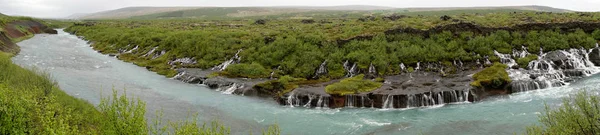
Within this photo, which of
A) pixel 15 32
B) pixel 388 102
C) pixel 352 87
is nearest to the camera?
pixel 388 102

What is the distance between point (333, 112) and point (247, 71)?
23702 mm

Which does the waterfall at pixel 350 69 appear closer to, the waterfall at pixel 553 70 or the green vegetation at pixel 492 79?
the green vegetation at pixel 492 79

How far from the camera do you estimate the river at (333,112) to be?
4172 cm

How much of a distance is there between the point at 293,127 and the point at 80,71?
51.1 m

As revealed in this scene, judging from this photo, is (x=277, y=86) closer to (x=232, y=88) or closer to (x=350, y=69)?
(x=232, y=88)

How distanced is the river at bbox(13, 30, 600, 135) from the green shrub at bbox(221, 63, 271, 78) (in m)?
6.54

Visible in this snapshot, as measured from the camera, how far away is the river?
4172cm

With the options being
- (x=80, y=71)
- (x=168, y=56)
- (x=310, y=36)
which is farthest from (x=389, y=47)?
(x=80, y=71)

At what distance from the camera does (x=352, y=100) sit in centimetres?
5209

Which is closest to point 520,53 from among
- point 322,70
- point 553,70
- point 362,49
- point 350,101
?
point 553,70

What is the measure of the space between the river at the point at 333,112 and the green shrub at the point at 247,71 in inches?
258

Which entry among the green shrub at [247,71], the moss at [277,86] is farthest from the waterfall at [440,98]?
the green shrub at [247,71]

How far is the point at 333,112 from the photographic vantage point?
162 feet

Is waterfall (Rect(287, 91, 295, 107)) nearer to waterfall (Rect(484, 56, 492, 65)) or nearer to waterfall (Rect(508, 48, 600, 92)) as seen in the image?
waterfall (Rect(508, 48, 600, 92))
